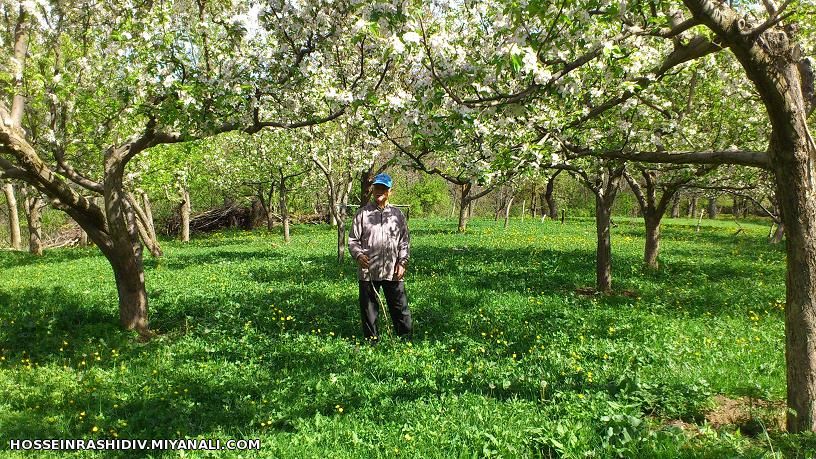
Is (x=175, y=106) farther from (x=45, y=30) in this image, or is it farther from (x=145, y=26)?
(x=45, y=30)

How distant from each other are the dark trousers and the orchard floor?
10.4 inches

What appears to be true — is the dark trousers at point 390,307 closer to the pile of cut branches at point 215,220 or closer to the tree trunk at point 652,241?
the tree trunk at point 652,241

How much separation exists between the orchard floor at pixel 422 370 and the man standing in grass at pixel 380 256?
437 millimetres

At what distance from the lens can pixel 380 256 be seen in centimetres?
748

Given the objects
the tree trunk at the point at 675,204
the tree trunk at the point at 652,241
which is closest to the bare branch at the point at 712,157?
the tree trunk at the point at 652,241

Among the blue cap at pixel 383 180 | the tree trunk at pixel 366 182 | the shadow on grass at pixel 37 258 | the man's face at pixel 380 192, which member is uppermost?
the tree trunk at pixel 366 182

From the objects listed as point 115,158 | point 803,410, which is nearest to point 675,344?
point 803,410

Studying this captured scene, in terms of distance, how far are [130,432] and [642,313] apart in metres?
8.36

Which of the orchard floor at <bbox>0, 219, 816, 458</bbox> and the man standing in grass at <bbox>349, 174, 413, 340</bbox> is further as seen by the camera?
the man standing in grass at <bbox>349, 174, 413, 340</bbox>

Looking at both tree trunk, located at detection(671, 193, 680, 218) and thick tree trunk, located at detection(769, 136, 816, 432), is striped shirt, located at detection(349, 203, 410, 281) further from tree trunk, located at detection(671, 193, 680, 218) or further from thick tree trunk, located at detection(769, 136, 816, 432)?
tree trunk, located at detection(671, 193, 680, 218)

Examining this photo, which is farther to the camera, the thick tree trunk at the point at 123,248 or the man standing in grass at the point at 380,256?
the thick tree trunk at the point at 123,248

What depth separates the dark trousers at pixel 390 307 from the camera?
24.4ft

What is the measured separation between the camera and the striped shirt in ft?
24.5

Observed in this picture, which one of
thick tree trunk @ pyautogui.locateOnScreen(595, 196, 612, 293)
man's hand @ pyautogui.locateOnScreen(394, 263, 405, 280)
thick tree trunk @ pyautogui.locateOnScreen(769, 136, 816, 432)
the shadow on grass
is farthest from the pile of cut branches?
thick tree trunk @ pyautogui.locateOnScreen(769, 136, 816, 432)
